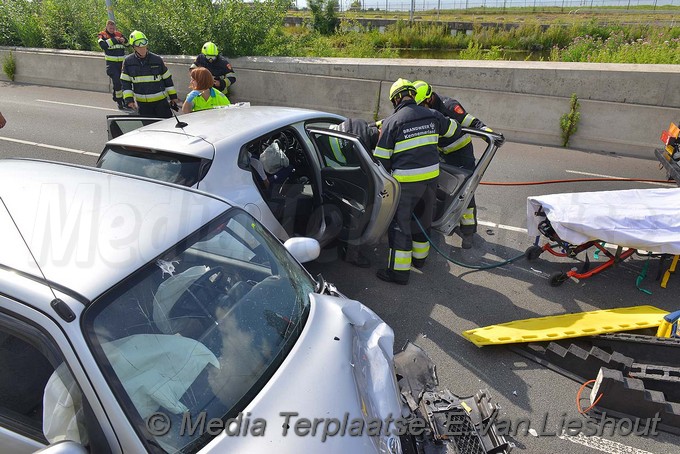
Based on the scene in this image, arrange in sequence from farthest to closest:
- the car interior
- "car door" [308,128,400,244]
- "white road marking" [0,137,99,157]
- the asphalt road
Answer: "white road marking" [0,137,99,157] < "car door" [308,128,400,244] < the car interior < the asphalt road

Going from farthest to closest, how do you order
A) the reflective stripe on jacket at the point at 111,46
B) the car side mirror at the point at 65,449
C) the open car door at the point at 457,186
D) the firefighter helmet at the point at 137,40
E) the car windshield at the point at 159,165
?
the reflective stripe on jacket at the point at 111,46
the firefighter helmet at the point at 137,40
the open car door at the point at 457,186
the car windshield at the point at 159,165
the car side mirror at the point at 65,449

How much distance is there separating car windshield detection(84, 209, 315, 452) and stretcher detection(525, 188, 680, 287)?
2969 mm

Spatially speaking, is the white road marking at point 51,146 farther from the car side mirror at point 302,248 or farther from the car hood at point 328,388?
the car hood at point 328,388

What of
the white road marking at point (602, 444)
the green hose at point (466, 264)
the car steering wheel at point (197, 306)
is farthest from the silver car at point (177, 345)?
the green hose at point (466, 264)

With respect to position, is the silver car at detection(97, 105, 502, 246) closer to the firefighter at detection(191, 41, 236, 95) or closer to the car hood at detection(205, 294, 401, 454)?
the car hood at detection(205, 294, 401, 454)

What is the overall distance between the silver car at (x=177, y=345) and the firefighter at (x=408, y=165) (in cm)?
208

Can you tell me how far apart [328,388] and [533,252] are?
358 cm

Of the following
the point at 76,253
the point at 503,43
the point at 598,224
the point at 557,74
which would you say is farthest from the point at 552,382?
the point at 503,43

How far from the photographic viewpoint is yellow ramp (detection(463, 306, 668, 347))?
3.96 metres

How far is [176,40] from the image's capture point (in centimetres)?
1320

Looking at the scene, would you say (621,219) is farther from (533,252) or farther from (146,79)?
(146,79)

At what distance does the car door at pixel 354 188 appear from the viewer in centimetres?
450

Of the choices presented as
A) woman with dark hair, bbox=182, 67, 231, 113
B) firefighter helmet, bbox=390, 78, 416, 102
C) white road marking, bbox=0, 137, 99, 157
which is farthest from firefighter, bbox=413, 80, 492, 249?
white road marking, bbox=0, 137, 99, 157

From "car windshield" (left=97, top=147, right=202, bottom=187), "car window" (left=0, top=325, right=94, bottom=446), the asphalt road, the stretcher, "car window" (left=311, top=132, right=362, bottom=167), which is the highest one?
"car windshield" (left=97, top=147, right=202, bottom=187)
